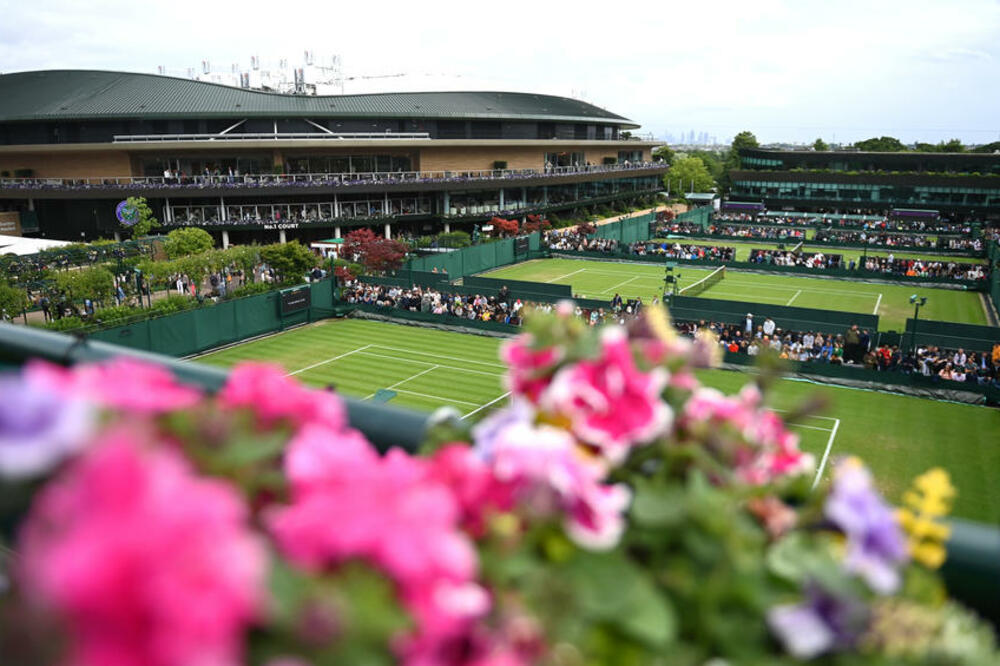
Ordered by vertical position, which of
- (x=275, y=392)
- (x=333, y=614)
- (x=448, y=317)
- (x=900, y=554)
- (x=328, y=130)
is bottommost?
(x=448, y=317)

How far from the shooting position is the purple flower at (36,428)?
1342mm

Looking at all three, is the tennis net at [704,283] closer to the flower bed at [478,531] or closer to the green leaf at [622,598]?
the flower bed at [478,531]

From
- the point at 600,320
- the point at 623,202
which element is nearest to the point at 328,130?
the point at 600,320

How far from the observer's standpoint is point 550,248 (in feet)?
202

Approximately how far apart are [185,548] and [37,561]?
0.22m

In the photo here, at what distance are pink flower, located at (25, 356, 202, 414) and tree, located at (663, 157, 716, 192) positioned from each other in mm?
132012

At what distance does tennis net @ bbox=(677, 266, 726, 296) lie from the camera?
45531 millimetres

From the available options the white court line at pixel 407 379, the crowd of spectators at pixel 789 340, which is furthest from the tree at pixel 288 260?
the white court line at pixel 407 379

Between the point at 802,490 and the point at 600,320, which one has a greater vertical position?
the point at 802,490

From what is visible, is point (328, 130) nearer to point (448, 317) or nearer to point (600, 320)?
point (448, 317)

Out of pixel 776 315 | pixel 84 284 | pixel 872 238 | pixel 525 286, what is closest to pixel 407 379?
pixel 525 286

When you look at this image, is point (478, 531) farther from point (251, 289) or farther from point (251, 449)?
point (251, 289)

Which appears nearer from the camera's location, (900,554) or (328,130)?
(900,554)

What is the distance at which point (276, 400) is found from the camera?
213 cm
